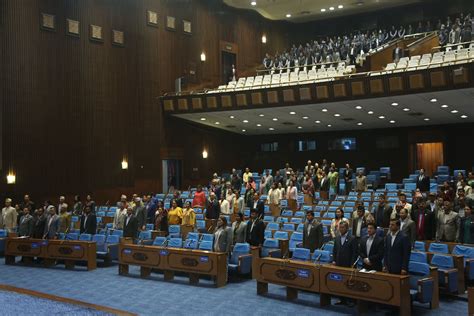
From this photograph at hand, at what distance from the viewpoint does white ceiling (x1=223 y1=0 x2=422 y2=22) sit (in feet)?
A: 75.8

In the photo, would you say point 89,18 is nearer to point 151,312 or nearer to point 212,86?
point 212,86

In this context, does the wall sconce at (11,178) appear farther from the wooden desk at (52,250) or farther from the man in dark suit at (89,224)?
the man in dark suit at (89,224)

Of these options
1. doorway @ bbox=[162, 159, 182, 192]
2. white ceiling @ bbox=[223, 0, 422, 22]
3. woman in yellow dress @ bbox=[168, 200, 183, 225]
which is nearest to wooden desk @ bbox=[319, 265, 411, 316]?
woman in yellow dress @ bbox=[168, 200, 183, 225]

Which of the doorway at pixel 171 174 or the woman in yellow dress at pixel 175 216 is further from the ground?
the doorway at pixel 171 174

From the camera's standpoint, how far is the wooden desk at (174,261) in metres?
8.54

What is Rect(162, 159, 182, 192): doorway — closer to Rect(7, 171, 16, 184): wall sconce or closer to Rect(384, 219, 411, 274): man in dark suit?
Rect(7, 171, 16, 184): wall sconce

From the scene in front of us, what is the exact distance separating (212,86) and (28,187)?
876 centimetres

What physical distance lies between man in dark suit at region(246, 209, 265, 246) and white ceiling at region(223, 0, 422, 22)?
1495 cm

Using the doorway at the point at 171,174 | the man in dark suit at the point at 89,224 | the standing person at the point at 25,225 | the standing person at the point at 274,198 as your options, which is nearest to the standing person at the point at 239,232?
the man in dark suit at the point at 89,224

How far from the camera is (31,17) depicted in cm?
1608

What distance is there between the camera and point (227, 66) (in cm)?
2280

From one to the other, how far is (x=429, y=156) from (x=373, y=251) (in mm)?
15455

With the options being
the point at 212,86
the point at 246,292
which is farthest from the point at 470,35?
the point at 246,292

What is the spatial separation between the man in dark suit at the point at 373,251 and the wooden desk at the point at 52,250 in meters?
5.37
